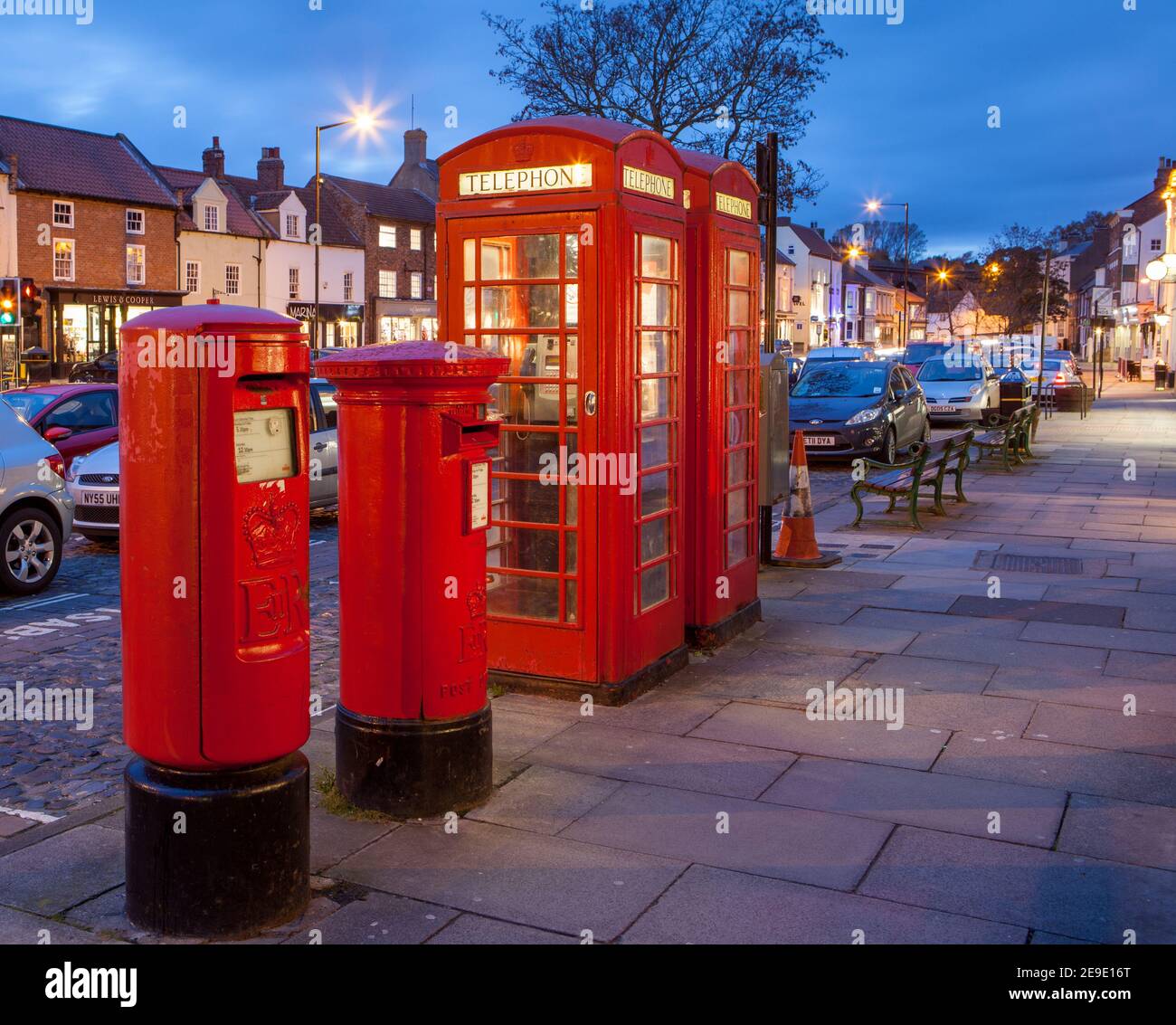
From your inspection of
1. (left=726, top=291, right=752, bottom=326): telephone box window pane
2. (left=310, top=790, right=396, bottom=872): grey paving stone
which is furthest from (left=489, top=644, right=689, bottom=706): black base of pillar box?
(left=726, top=291, right=752, bottom=326): telephone box window pane

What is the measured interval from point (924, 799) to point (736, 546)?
9.90 ft

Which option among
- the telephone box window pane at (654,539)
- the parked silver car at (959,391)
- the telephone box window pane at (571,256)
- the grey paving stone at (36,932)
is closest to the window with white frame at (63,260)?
the parked silver car at (959,391)

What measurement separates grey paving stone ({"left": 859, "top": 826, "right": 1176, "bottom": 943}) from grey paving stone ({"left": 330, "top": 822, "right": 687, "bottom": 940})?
81 centimetres

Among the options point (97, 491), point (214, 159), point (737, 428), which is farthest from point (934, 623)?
point (214, 159)

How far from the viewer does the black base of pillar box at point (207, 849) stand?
3.76 m

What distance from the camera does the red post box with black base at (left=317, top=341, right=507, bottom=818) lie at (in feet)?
15.5

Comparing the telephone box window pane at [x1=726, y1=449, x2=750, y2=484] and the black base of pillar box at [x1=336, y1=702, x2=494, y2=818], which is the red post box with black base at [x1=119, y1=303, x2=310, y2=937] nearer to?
the black base of pillar box at [x1=336, y1=702, x2=494, y2=818]

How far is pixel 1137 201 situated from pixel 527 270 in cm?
9168

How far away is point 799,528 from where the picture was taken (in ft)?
35.2

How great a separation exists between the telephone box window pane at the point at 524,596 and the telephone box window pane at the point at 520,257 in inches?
60.9

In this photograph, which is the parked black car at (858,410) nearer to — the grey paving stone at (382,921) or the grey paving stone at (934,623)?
the grey paving stone at (934,623)
